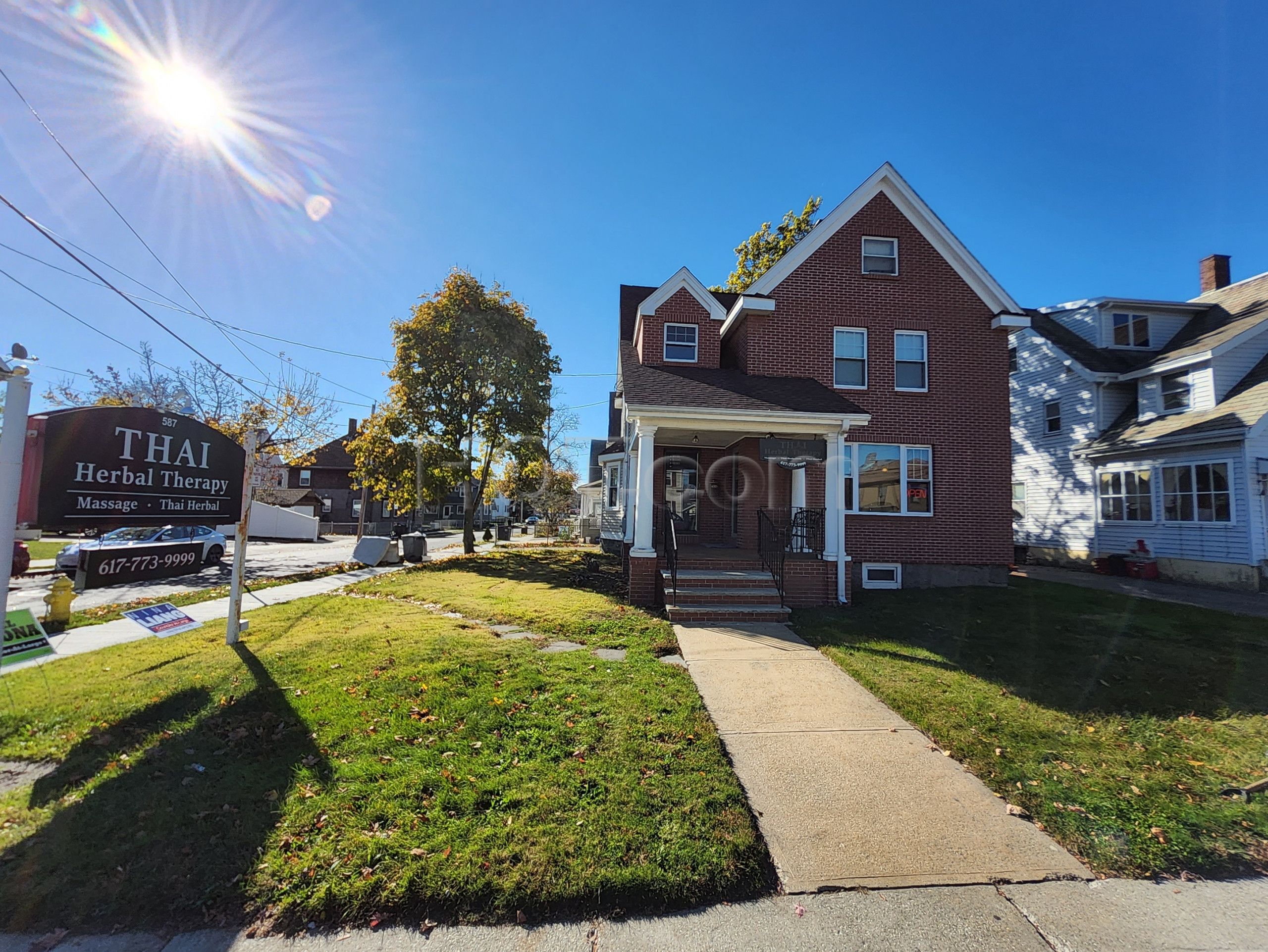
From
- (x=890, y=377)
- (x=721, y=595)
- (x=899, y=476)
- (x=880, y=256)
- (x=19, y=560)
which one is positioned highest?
(x=880, y=256)

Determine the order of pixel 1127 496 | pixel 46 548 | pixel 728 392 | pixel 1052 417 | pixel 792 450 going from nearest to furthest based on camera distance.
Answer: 1. pixel 792 450
2. pixel 728 392
3. pixel 1127 496
4. pixel 1052 417
5. pixel 46 548

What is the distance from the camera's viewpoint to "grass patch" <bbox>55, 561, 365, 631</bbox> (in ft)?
28.3

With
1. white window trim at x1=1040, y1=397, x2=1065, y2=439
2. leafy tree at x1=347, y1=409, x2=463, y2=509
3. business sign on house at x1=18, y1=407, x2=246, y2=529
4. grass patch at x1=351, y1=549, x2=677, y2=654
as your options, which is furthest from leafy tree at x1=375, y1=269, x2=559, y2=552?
white window trim at x1=1040, y1=397, x2=1065, y2=439

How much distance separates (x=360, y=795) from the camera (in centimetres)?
357

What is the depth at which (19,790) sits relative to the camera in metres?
3.67

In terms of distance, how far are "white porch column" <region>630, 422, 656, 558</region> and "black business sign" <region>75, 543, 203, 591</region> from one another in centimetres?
606

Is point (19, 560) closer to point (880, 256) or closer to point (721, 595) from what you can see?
point (721, 595)

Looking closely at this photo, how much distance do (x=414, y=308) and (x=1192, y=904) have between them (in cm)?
2272

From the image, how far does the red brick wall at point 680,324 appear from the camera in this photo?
13.7m

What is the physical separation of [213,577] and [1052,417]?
1073 inches

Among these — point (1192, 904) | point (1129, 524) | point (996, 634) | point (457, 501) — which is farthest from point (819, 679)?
point (457, 501)

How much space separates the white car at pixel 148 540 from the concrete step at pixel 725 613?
28.1ft

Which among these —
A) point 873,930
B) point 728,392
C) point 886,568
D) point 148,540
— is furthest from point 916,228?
point 148,540

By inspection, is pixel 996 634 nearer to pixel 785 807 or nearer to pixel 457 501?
Answer: pixel 785 807
